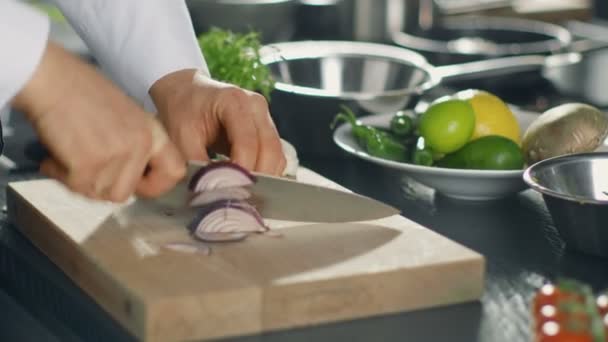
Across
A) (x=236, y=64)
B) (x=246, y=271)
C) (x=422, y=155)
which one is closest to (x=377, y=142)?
(x=422, y=155)

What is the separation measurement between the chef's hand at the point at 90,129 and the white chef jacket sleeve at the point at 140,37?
0.50m

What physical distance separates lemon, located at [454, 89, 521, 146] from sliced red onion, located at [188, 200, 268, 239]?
0.48 m

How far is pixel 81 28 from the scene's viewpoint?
6.17ft

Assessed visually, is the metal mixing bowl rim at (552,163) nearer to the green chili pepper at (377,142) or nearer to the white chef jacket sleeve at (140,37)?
the green chili pepper at (377,142)

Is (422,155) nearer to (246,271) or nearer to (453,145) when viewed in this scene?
(453,145)

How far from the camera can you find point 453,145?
173cm

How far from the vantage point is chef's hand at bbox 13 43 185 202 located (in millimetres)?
1213

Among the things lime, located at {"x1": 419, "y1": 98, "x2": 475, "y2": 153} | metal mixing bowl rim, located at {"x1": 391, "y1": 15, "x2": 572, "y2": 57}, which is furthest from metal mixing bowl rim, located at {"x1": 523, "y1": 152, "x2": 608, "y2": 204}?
metal mixing bowl rim, located at {"x1": 391, "y1": 15, "x2": 572, "y2": 57}

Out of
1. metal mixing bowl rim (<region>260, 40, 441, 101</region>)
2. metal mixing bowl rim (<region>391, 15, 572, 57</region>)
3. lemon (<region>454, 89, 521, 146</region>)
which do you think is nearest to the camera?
lemon (<region>454, 89, 521, 146</region>)

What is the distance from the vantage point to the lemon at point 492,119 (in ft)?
5.77

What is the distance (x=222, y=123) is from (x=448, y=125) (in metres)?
0.34

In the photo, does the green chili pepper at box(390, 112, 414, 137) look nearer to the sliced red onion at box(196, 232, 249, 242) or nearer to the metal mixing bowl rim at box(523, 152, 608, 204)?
the metal mixing bowl rim at box(523, 152, 608, 204)

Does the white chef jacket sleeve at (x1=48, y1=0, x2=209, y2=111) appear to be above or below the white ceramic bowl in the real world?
above

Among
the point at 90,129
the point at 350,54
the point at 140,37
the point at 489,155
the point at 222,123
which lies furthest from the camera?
the point at 350,54
